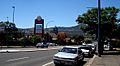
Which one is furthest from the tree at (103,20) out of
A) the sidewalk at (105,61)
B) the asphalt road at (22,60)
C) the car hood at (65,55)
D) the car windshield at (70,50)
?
the car hood at (65,55)

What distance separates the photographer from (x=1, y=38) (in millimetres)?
81188

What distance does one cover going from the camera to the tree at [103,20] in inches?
1686

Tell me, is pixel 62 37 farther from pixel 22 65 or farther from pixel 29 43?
pixel 22 65

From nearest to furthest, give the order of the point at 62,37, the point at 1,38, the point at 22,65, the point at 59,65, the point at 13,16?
the point at 22,65 → the point at 59,65 → the point at 1,38 → the point at 13,16 → the point at 62,37

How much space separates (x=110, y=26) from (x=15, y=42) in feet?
152

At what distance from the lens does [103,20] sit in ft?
143

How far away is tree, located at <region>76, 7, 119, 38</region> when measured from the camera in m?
42.8

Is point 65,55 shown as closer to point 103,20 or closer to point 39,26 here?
point 103,20

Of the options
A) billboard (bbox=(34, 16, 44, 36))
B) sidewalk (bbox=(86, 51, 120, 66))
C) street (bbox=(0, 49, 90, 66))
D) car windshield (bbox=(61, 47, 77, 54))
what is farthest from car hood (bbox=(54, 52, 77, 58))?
billboard (bbox=(34, 16, 44, 36))

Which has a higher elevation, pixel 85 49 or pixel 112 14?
pixel 112 14

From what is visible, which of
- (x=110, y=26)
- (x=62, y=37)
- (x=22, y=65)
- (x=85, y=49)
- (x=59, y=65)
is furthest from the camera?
(x=62, y=37)

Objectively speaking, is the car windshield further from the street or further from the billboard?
the billboard

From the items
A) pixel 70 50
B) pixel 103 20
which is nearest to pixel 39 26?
pixel 103 20

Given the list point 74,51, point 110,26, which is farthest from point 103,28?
point 74,51
